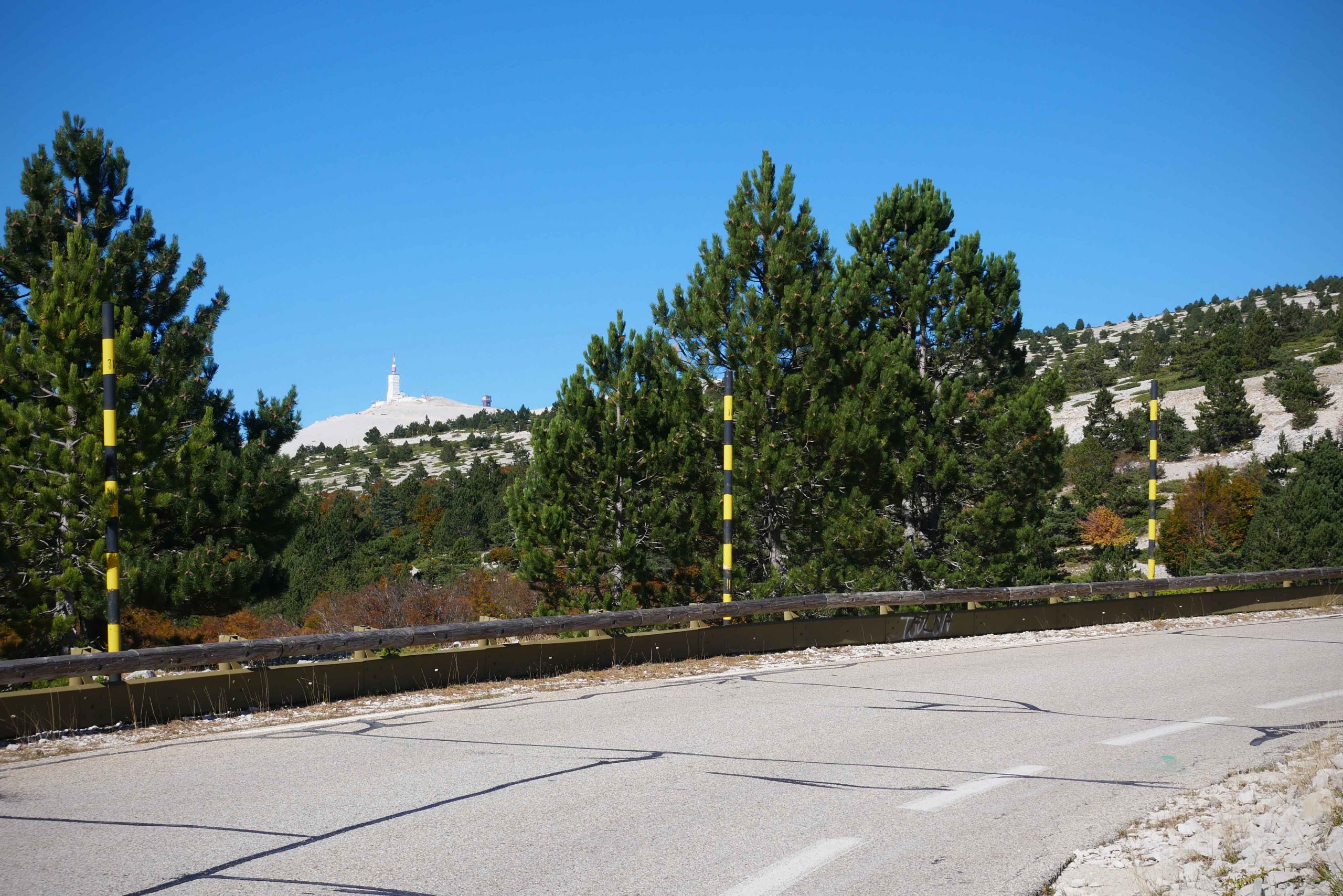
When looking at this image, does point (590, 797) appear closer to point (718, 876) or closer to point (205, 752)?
point (718, 876)

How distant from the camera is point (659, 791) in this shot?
648 cm

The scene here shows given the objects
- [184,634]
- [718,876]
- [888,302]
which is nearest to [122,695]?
[718,876]

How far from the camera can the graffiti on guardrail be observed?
1616 cm

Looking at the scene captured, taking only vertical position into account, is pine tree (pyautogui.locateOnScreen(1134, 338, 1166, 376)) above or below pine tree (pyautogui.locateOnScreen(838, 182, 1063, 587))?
above

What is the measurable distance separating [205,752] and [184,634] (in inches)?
785

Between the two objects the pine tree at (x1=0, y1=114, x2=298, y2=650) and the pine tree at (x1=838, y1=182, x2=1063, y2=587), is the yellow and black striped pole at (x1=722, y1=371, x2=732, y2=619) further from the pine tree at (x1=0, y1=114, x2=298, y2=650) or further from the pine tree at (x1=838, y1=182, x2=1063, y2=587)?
the pine tree at (x1=838, y1=182, x2=1063, y2=587)

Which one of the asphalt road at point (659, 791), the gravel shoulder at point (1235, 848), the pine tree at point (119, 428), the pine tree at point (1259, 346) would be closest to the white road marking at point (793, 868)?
the asphalt road at point (659, 791)

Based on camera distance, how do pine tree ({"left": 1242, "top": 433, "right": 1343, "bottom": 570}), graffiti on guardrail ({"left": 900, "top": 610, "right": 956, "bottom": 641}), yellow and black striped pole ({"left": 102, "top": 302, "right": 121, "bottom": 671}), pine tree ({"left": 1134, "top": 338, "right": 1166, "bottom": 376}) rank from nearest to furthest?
yellow and black striped pole ({"left": 102, "top": 302, "right": 121, "bottom": 671}) < graffiti on guardrail ({"left": 900, "top": 610, "right": 956, "bottom": 641}) < pine tree ({"left": 1242, "top": 433, "right": 1343, "bottom": 570}) < pine tree ({"left": 1134, "top": 338, "right": 1166, "bottom": 376})

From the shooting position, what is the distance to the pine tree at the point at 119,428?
17.7 metres

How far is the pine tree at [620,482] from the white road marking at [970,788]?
20.2 m

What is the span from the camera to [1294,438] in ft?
260

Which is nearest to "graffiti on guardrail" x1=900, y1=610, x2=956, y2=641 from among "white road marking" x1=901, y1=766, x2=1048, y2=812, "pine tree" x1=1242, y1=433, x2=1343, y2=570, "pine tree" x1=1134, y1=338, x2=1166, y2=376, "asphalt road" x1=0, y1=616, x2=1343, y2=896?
"asphalt road" x1=0, y1=616, x2=1343, y2=896

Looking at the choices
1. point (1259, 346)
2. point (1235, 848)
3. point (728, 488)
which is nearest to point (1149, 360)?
point (1259, 346)

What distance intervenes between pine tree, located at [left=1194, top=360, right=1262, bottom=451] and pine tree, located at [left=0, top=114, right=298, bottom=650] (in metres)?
77.4
